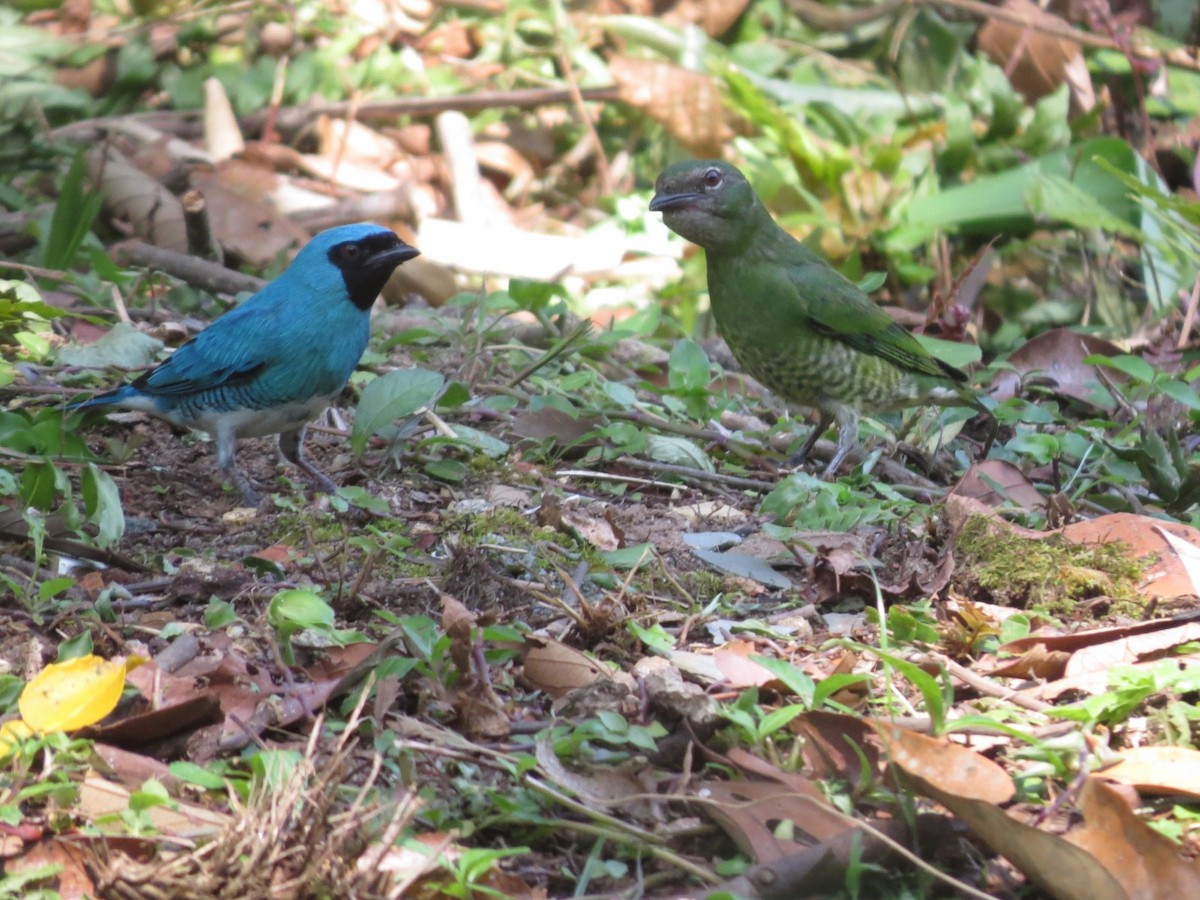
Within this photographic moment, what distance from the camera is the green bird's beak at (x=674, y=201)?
4977mm

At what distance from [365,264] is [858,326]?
1.73 meters

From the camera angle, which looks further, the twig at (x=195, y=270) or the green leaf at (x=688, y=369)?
the twig at (x=195, y=270)

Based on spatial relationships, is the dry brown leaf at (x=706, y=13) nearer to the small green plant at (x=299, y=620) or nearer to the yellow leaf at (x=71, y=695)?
the small green plant at (x=299, y=620)

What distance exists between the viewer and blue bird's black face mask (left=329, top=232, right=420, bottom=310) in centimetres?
440

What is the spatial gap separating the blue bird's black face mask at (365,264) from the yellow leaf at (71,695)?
209 cm

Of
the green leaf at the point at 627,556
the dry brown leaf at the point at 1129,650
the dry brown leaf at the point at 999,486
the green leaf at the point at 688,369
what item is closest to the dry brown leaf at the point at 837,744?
the dry brown leaf at the point at 1129,650

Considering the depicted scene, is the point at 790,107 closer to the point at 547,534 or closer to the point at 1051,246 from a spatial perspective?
the point at 1051,246

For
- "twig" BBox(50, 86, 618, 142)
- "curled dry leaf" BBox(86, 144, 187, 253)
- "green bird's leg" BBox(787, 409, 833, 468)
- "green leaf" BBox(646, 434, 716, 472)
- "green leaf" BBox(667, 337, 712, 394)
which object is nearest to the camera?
"green leaf" BBox(646, 434, 716, 472)

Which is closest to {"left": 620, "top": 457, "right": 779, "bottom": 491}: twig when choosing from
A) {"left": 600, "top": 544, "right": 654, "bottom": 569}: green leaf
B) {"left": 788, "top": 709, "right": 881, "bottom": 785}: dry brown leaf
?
{"left": 600, "top": 544, "right": 654, "bottom": 569}: green leaf

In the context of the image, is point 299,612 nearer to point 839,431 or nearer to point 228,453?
point 228,453

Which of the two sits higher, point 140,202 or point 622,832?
point 622,832

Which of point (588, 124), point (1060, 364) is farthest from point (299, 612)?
point (588, 124)

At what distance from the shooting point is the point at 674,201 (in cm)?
498

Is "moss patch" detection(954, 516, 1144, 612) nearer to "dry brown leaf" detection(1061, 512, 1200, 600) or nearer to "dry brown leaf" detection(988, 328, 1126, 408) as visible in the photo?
"dry brown leaf" detection(1061, 512, 1200, 600)
